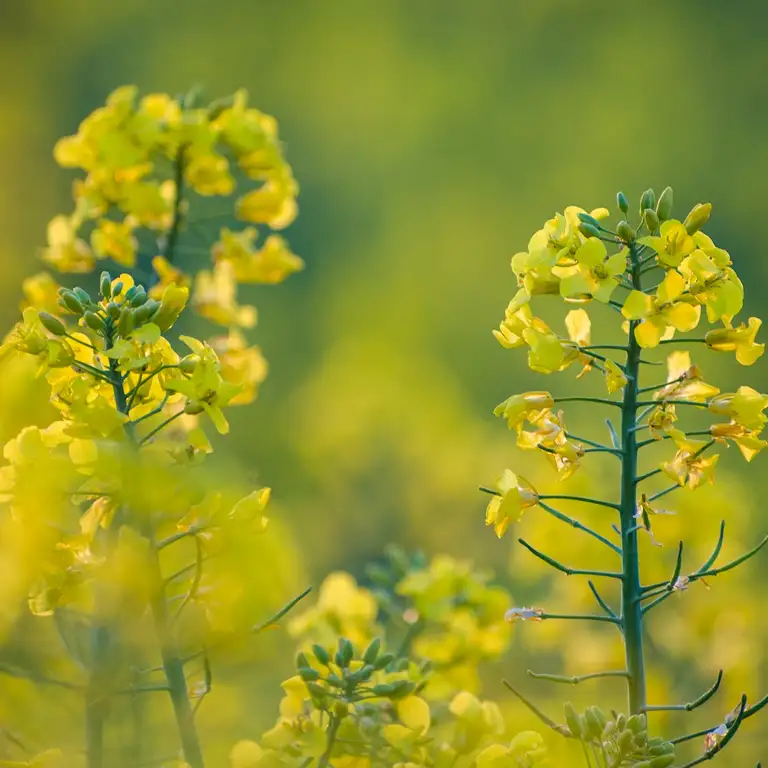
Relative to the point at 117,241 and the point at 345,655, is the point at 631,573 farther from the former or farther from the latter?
the point at 117,241

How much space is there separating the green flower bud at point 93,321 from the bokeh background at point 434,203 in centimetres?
17

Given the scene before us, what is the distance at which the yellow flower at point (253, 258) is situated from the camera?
258 cm

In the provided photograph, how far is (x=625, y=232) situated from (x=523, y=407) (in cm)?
29

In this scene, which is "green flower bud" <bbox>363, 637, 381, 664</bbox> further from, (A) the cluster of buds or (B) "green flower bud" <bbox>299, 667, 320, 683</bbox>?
(A) the cluster of buds

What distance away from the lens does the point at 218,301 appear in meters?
2.49

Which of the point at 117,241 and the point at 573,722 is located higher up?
the point at 117,241

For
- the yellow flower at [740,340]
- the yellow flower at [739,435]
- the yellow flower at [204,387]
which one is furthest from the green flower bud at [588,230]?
the yellow flower at [204,387]

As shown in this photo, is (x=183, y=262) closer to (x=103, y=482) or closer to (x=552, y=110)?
(x=103, y=482)

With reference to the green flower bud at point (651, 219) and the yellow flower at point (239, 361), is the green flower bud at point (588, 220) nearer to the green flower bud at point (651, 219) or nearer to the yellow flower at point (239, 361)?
the green flower bud at point (651, 219)

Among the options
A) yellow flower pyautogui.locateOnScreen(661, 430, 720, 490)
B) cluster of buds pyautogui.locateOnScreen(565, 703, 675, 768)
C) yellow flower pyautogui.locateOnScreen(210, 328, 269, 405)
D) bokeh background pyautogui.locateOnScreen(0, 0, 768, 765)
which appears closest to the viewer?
cluster of buds pyautogui.locateOnScreen(565, 703, 675, 768)

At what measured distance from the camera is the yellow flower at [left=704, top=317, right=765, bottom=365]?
154cm

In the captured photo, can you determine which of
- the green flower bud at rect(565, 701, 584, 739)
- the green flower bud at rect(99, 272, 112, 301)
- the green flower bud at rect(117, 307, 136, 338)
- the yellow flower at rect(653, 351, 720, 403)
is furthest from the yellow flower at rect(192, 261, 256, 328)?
the green flower bud at rect(565, 701, 584, 739)

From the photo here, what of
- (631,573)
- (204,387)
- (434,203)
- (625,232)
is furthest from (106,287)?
(434,203)

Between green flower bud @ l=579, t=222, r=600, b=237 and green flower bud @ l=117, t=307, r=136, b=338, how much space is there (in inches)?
25.9
